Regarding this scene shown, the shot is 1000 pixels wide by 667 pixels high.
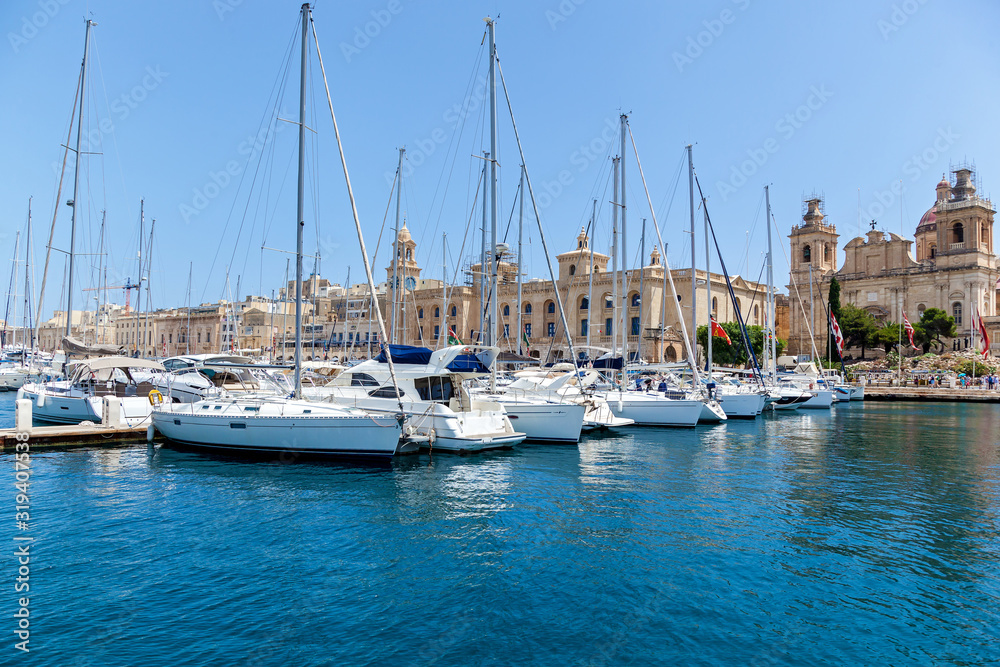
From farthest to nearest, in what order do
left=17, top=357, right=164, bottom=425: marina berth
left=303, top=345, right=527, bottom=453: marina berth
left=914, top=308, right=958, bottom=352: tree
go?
left=914, top=308, right=958, bottom=352: tree
left=17, top=357, right=164, bottom=425: marina berth
left=303, top=345, right=527, bottom=453: marina berth

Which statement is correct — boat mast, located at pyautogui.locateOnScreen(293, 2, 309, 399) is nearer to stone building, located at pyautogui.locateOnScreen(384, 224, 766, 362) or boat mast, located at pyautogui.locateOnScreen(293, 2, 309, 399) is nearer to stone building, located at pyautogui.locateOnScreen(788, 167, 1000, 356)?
stone building, located at pyautogui.locateOnScreen(384, 224, 766, 362)

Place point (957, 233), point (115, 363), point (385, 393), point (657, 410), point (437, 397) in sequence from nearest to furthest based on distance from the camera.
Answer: point (385, 393)
point (437, 397)
point (115, 363)
point (657, 410)
point (957, 233)

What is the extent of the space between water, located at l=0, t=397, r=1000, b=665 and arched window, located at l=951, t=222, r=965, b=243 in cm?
5680

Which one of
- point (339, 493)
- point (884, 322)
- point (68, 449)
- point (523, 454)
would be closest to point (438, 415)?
point (523, 454)

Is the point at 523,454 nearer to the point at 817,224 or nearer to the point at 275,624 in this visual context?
the point at 275,624

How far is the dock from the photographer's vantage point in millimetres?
40656

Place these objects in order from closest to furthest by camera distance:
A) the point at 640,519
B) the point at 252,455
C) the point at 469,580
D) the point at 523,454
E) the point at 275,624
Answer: the point at 275,624 < the point at 469,580 < the point at 640,519 < the point at 252,455 < the point at 523,454

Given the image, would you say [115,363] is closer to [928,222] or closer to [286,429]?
[286,429]

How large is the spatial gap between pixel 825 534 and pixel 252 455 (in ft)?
40.3

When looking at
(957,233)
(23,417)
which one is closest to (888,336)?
(957,233)

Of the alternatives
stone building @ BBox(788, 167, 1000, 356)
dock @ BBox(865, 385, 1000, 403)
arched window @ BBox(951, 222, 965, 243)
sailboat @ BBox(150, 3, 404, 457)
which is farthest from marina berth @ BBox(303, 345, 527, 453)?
arched window @ BBox(951, 222, 965, 243)

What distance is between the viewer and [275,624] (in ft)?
22.8

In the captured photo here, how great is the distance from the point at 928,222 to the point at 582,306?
3541cm

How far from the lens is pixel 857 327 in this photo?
5791 centimetres
